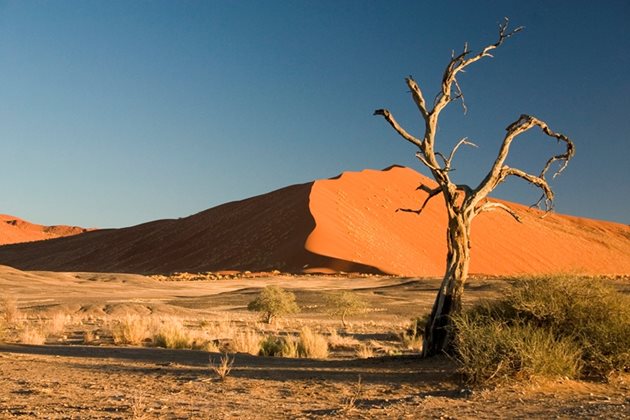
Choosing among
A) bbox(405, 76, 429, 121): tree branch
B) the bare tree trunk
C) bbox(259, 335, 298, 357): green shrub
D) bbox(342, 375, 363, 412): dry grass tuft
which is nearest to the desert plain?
bbox(342, 375, 363, 412): dry grass tuft

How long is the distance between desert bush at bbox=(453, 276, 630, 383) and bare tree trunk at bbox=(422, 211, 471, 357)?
0.51 m

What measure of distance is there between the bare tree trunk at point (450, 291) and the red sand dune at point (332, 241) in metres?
50.5

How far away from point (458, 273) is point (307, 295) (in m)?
28.8

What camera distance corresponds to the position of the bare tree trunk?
13.1 m

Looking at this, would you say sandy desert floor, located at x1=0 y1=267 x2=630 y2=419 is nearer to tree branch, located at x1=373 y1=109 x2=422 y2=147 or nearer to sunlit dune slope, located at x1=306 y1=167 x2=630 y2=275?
tree branch, located at x1=373 y1=109 x2=422 y2=147

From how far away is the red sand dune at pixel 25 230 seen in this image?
550 ft

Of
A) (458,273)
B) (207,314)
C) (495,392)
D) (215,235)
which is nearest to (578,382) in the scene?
(495,392)

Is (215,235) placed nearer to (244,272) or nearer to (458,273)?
(244,272)

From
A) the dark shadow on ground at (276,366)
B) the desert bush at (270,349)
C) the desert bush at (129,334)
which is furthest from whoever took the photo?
the desert bush at (129,334)

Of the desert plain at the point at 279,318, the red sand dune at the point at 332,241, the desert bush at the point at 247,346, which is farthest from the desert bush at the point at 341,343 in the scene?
the red sand dune at the point at 332,241

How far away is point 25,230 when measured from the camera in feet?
597

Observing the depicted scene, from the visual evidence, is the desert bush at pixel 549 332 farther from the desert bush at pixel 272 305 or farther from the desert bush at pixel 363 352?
the desert bush at pixel 272 305

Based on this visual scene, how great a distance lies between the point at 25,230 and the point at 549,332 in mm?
186124

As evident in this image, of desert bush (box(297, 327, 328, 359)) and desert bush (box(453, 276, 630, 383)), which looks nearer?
desert bush (box(453, 276, 630, 383))
